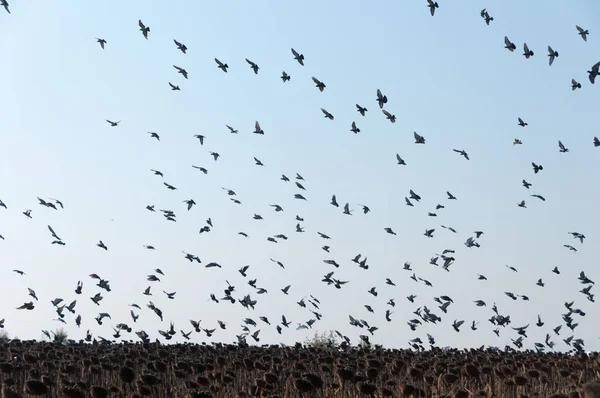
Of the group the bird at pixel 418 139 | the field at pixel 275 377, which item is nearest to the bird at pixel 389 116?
the bird at pixel 418 139

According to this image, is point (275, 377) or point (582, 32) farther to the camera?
point (582, 32)

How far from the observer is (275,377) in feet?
53.3

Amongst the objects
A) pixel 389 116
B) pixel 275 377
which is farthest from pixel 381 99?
pixel 275 377

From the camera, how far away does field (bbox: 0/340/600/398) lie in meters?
15.6

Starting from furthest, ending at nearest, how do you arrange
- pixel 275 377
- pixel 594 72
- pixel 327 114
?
1. pixel 327 114
2. pixel 594 72
3. pixel 275 377

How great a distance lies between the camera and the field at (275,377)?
15.6 m

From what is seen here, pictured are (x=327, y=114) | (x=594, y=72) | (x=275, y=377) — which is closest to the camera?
(x=275, y=377)

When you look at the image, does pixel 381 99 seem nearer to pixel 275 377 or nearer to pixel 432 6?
pixel 432 6

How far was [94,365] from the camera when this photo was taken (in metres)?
21.7

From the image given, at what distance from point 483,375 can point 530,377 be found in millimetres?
2813

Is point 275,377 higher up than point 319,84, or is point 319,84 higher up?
point 319,84

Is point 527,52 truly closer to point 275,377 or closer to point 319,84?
point 319,84

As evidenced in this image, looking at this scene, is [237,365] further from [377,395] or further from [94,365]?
[377,395]

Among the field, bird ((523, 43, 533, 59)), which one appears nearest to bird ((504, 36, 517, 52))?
bird ((523, 43, 533, 59))
